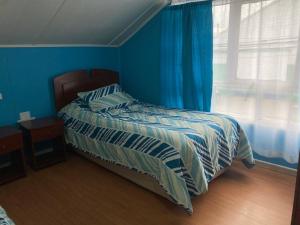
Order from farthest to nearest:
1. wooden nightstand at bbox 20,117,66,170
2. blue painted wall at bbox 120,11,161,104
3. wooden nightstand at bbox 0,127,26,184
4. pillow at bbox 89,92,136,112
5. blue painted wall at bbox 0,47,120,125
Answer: blue painted wall at bbox 120,11,161,104 → pillow at bbox 89,92,136,112 → blue painted wall at bbox 0,47,120,125 → wooden nightstand at bbox 20,117,66,170 → wooden nightstand at bbox 0,127,26,184

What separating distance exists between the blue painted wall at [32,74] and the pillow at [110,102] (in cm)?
64

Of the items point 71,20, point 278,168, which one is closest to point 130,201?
point 278,168

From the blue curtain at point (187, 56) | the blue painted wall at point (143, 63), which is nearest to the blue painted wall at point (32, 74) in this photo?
the blue painted wall at point (143, 63)

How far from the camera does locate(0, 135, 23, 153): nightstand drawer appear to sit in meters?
2.51

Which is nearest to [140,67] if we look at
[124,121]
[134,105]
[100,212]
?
[134,105]

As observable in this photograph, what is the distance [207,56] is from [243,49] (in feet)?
1.36

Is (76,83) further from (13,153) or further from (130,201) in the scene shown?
(130,201)

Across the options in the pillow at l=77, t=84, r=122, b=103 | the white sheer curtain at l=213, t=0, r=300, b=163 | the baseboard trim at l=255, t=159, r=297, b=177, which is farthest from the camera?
the pillow at l=77, t=84, r=122, b=103

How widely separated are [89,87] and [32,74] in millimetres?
797

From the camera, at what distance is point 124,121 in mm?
2668

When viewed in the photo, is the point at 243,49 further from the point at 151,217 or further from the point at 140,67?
the point at 151,217

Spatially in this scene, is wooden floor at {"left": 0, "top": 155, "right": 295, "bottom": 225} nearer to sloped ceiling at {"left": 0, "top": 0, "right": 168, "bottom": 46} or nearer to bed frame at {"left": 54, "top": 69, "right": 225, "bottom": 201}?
bed frame at {"left": 54, "top": 69, "right": 225, "bottom": 201}

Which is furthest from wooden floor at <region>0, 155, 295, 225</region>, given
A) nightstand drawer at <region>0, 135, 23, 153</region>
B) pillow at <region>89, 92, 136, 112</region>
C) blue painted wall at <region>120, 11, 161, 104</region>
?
blue painted wall at <region>120, 11, 161, 104</region>

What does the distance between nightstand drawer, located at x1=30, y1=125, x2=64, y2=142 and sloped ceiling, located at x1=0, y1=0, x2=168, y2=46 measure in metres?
1.07
